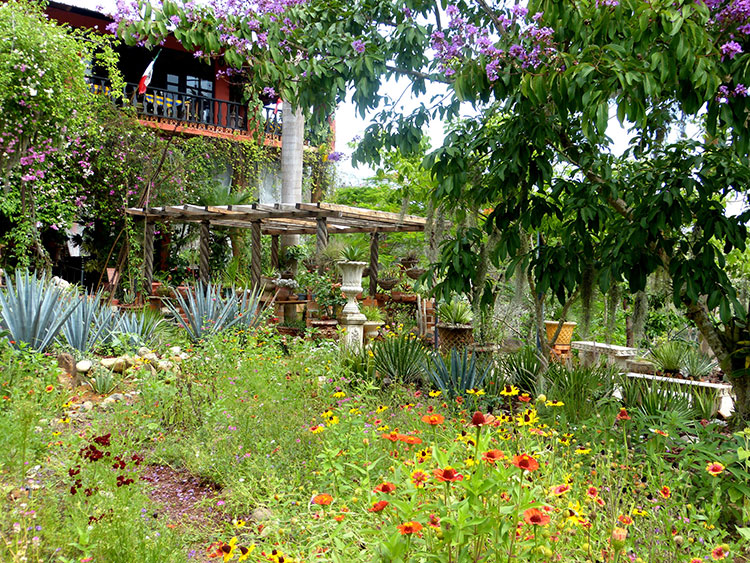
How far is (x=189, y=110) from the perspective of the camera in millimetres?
14742

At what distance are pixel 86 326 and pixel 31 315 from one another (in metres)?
0.49

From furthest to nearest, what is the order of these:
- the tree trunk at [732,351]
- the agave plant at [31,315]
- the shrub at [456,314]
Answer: the shrub at [456,314] → the agave plant at [31,315] → the tree trunk at [732,351]

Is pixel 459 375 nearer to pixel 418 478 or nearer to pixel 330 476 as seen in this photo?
pixel 330 476

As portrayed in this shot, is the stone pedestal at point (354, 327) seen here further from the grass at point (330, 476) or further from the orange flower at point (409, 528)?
the orange flower at point (409, 528)

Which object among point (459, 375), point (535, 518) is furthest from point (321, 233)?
point (535, 518)

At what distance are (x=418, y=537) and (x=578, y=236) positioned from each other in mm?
2067

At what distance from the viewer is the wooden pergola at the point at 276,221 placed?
9.71m

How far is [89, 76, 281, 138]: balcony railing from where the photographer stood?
1323 cm

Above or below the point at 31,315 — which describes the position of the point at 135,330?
below

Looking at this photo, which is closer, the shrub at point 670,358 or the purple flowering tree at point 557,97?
the purple flowering tree at point 557,97

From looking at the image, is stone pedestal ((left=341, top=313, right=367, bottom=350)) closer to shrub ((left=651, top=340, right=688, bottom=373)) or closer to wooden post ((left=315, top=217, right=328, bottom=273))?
wooden post ((left=315, top=217, right=328, bottom=273))

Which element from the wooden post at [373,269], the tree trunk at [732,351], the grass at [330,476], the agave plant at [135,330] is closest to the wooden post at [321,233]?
the wooden post at [373,269]

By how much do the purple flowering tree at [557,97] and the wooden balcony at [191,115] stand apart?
9.62 metres

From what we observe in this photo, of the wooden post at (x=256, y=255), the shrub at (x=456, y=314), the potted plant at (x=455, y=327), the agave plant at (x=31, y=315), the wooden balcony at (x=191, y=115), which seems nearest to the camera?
the agave plant at (x=31, y=315)
